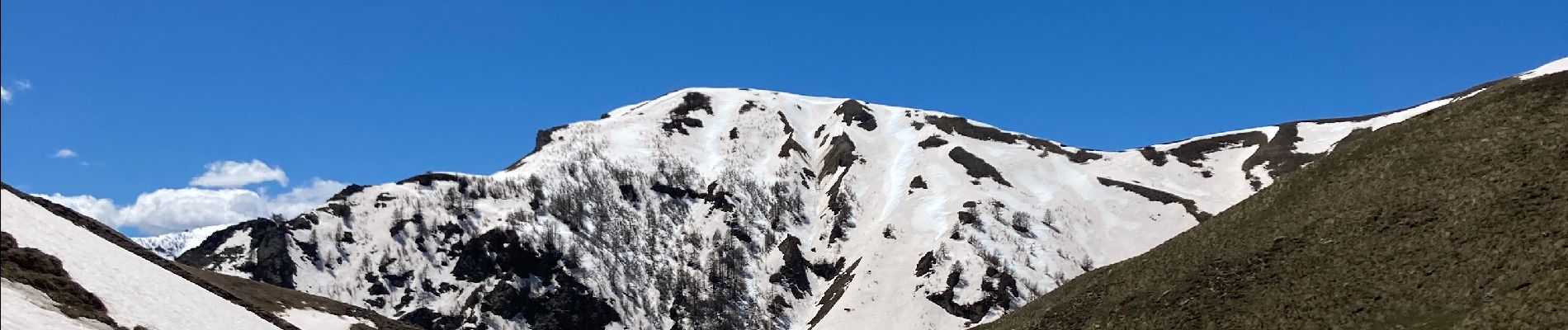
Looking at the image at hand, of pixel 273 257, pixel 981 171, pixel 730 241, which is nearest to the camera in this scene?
pixel 273 257

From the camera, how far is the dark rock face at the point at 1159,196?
165 metres

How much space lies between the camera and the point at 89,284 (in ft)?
129

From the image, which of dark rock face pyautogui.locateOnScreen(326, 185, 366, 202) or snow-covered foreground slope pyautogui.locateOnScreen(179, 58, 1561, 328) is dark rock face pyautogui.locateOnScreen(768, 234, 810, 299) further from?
dark rock face pyautogui.locateOnScreen(326, 185, 366, 202)

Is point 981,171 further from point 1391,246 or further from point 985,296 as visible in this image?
point 1391,246

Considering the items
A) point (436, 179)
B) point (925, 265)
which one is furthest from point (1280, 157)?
point (436, 179)

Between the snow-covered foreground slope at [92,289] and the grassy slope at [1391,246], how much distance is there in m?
47.3

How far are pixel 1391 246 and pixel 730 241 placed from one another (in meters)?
136

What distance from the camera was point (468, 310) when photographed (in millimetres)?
149625

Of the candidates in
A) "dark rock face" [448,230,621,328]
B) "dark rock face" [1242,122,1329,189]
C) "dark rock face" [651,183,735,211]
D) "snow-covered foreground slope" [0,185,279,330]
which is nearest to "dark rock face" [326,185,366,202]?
"dark rock face" [448,230,621,328]

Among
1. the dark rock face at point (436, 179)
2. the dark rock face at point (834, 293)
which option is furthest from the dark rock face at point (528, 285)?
the dark rock face at point (834, 293)

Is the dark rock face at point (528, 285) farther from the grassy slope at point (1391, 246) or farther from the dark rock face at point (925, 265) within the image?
the grassy slope at point (1391, 246)

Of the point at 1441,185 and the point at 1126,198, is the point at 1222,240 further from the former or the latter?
the point at 1126,198

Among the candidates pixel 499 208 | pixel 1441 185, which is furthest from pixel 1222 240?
pixel 499 208

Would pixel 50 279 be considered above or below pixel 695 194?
below
